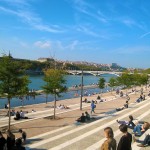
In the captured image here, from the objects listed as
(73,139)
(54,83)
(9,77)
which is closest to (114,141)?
(73,139)

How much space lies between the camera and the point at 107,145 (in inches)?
272

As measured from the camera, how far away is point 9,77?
18906mm

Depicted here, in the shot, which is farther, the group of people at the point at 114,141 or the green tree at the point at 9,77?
the green tree at the point at 9,77

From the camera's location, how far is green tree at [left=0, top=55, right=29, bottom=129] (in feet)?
61.5

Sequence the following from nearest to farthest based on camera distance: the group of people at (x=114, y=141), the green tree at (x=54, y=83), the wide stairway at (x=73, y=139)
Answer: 1. the group of people at (x=114, y=141)
2. the wide stairway at (x=73, y=139)
3. the green tree at (x=54, y=83)

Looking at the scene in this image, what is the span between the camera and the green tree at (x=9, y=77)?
1873 centimetres

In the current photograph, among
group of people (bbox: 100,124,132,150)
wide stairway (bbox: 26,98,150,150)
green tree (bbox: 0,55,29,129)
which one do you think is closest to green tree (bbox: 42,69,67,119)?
green tree (bbox: 0,55,29,129)

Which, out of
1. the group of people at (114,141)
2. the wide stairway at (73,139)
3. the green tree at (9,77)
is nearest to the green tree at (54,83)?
the green tree at (9,77)

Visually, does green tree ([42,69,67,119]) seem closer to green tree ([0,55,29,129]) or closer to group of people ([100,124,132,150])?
green tree ([0,55,29,129])

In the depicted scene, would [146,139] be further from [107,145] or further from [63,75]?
[63,75]

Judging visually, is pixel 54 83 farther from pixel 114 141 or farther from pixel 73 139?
pixel 114 141

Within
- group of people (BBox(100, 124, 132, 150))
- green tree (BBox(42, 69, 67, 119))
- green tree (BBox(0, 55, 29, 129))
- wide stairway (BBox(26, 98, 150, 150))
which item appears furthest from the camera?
green tree (BBox(42, 69, 67, 119))

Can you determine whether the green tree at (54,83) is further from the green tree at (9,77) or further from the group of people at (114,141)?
the group of people at (114,141)

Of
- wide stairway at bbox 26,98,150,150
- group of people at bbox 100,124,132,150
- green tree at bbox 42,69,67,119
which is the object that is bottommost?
wide stairway at bbox 26,98,150,150
